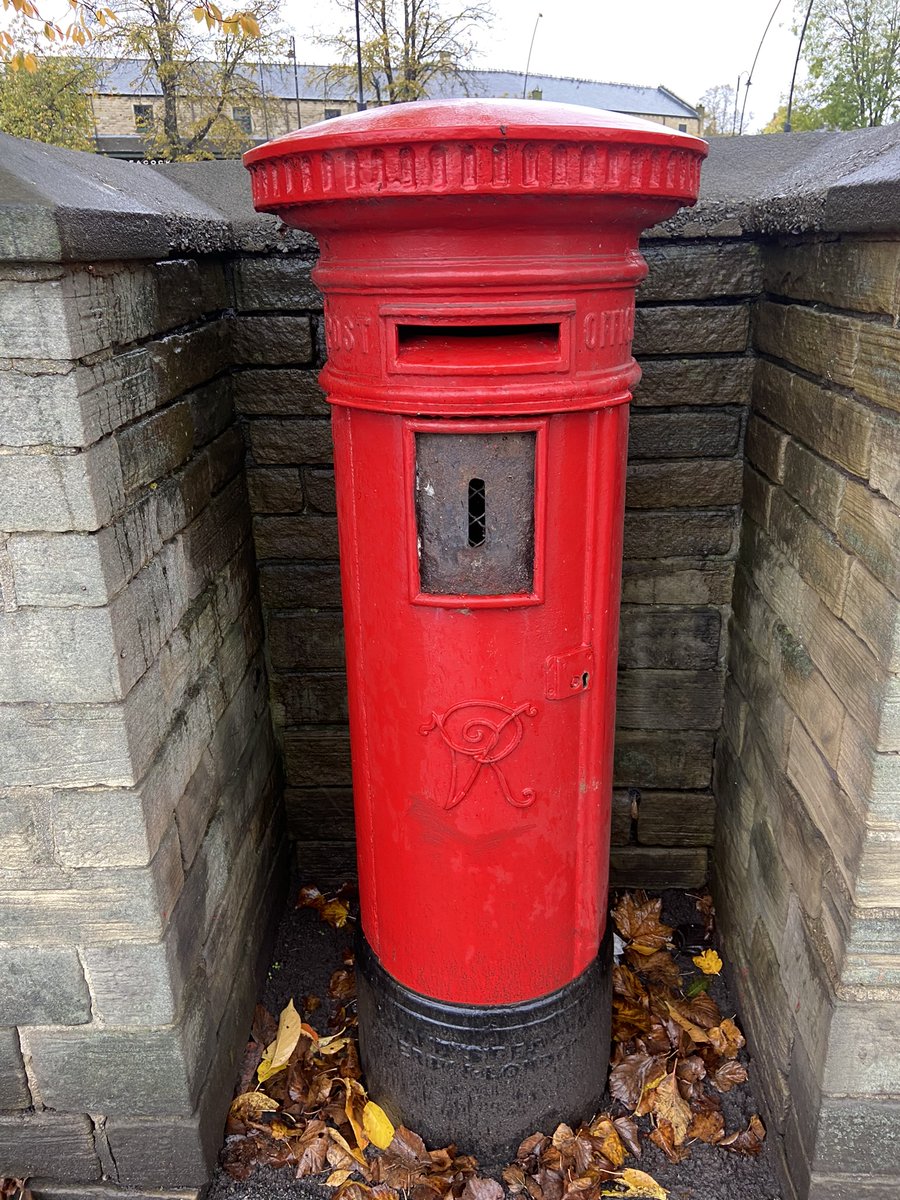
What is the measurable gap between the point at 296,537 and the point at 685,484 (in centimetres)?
124

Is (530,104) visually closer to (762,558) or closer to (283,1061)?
(762,558)

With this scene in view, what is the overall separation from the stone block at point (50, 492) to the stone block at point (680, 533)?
167 centimetres

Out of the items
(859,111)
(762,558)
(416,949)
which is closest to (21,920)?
(416,949)

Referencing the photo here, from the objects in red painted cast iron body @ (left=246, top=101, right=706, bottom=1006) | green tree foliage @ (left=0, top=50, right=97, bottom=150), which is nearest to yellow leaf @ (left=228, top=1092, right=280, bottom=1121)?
red painted cast iron body @ (left=246, top=101, right=706, bottom=1006)

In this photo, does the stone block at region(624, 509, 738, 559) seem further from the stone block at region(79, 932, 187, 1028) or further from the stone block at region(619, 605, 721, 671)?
the stone block at region(79, 932, 187, 1028)

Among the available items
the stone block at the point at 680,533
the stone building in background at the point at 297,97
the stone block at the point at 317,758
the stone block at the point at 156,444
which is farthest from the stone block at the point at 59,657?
the stone building in background at the point at 297,97

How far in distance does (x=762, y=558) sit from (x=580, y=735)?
99 cm

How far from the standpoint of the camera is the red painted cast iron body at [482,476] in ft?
4.70

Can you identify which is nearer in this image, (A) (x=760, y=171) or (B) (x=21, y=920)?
(B) (x=21, y=920)

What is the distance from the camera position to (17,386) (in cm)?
152

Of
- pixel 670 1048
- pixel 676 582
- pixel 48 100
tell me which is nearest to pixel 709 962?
pixel 670 1048

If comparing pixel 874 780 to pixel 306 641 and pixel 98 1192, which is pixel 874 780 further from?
pixel 98 1192

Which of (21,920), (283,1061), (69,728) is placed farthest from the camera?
(283,1061)

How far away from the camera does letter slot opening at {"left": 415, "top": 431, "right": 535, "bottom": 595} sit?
160 centimetres
